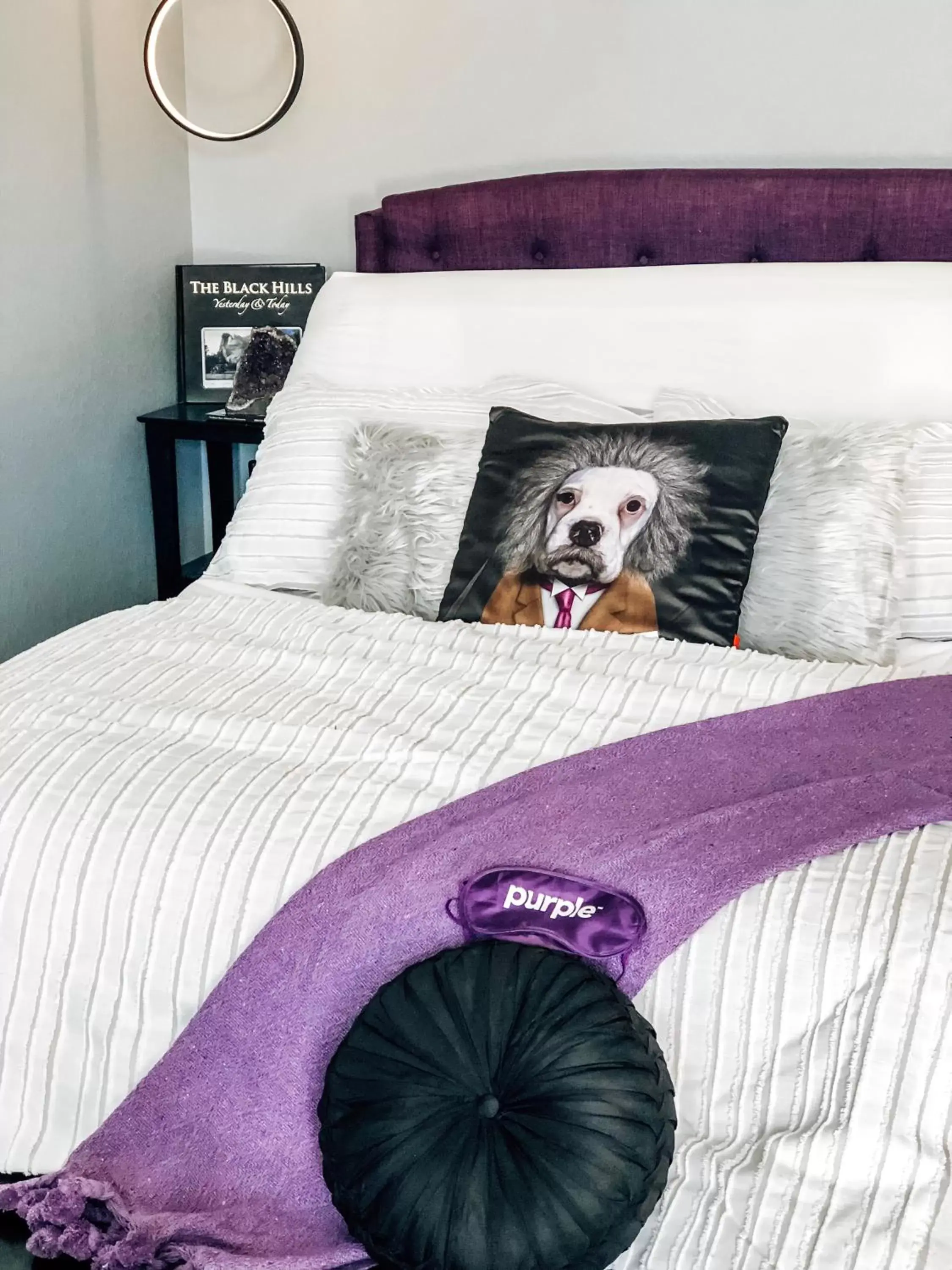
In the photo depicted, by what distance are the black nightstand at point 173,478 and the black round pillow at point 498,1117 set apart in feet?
6.44

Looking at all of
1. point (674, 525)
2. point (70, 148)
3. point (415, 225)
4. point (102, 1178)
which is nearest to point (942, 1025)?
point (102, 1178)

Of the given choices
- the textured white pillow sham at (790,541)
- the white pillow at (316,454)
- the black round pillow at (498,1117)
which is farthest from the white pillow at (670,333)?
the black round pillow at (498,1117)

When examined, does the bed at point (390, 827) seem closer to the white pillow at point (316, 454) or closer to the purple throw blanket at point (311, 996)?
the purple throw blanket at point (311, 996)

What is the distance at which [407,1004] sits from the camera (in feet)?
3.13

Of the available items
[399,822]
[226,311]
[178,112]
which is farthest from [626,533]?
[178,112]

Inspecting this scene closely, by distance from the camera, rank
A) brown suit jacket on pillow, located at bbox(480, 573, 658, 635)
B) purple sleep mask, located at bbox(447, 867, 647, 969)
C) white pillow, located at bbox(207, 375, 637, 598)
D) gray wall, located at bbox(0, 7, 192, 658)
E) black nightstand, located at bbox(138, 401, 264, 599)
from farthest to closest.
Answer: black nightstand, located at bbox(138, 401, 264, 599), gray wall, located at bbox(0, 7, 192, 658), white pillow, located at bbox(207, 375, 637, 598), brown suit jacket on pillow, located at bbox(480, 573, 658, 635), purple sleep mask, located at bbox(447, 867, 647, 969)

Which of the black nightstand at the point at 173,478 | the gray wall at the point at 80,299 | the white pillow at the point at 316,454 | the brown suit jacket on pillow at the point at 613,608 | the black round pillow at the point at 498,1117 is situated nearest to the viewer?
the black round pillow at the point at 498,1117

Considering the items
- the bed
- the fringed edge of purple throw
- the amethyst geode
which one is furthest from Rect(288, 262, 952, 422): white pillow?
the fringed edge of purple throw

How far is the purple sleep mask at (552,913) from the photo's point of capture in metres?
0.99

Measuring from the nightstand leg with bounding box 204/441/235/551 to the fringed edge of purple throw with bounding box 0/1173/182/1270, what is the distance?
1.87 metres

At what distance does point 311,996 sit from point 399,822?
7.4 inches

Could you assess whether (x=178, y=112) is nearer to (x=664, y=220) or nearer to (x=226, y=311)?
(x=226, y=311)

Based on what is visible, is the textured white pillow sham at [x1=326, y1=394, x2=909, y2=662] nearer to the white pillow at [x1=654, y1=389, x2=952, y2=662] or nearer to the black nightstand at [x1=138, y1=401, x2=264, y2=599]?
the white pillow at [x1=654, y1=389, x2=952, y2=662]

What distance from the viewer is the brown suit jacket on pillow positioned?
164 centimetres
